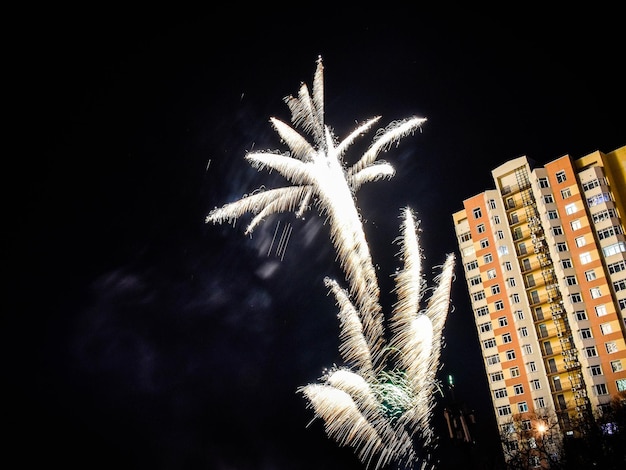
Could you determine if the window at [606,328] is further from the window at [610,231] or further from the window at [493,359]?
the window at [493,359]

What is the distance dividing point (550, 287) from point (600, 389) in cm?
1066

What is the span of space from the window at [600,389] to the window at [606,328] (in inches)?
176

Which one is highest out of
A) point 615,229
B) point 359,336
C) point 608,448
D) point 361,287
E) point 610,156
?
point 610,156

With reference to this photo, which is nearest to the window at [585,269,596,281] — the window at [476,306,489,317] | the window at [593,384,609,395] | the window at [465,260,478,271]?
the window at [593,384,609,395]

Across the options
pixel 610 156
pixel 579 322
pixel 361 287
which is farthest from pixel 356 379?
pixel 610 156

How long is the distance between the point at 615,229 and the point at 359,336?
126ft

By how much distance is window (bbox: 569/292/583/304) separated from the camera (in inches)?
2137

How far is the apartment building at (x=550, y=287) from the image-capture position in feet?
171

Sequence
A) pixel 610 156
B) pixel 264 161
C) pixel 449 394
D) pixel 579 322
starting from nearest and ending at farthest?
pixel 449 394
pixel 264 161
pixel 579 322
pixel 610 156

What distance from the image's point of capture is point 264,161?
27594 millimetres

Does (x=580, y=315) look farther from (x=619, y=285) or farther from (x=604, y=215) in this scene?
(x=604, y=215)

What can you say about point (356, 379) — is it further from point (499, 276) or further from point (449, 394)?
point (499, 276)

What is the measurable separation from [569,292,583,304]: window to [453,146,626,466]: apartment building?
0.12 meters

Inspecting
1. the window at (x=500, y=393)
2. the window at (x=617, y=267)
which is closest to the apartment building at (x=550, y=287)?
the window at (x=617, y=267)
